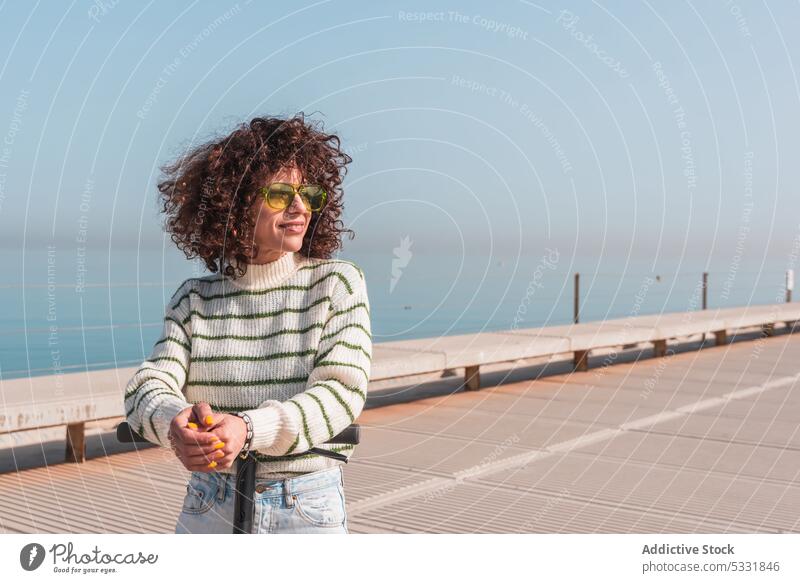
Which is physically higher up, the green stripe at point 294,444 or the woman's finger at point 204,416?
the woman's finger at point 204,416

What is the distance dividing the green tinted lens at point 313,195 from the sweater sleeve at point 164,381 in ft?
0.87

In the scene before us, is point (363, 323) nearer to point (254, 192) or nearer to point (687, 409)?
point (254, 192)

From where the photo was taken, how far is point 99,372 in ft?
16.9

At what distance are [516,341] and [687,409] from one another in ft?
4.36

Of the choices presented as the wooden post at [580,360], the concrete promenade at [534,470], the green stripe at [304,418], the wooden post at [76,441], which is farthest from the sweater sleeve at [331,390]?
the wooden post at [580,360]

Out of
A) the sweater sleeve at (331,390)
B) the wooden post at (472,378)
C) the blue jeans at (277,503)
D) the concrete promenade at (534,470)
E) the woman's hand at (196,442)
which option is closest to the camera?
the woman's hand at (196,442)

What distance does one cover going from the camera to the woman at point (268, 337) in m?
1.71

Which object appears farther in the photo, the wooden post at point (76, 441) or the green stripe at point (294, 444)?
the wooden post at point (76, 441)

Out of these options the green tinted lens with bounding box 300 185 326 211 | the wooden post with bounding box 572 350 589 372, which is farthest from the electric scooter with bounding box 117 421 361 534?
the wooden post with bounding box 572 350 589 372

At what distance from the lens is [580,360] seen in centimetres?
786

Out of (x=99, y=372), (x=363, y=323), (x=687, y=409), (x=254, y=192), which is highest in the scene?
(x=254, y=192)

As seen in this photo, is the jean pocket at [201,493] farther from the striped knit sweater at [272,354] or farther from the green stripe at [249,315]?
the green stripe at [249,315]
